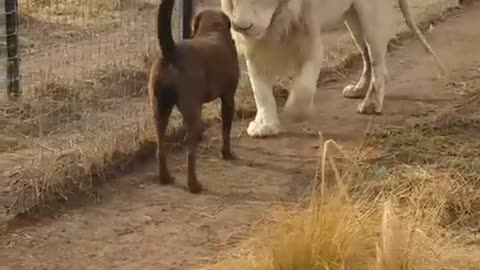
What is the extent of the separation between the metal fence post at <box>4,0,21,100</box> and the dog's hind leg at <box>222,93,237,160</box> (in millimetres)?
1994

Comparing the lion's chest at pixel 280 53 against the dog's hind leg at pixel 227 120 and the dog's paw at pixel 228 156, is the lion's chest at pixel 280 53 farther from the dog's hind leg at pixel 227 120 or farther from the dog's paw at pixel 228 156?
the dog's paw at pixel 228 156

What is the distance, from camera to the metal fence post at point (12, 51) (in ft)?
25.7

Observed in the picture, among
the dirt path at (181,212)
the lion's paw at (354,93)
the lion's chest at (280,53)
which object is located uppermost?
the lion's chest at (280,53)

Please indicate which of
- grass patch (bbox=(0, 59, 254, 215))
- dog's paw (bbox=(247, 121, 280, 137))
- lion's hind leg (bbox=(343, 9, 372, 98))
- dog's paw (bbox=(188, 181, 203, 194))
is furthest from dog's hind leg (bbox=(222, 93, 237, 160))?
lion's hind leg (bbox=(343, 9, 372, 98))

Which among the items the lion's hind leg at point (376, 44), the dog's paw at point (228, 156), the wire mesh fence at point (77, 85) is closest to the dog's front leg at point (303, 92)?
the dog's paw at point (228, 156)

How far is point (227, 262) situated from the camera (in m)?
4.57

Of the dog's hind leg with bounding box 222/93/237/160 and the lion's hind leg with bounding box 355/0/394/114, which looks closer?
the dog's hind leg with bounding box 222/93/237/160

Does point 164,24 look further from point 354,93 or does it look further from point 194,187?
point 354,93

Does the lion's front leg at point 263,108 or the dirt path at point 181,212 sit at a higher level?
the lion's front leg at point 263,108

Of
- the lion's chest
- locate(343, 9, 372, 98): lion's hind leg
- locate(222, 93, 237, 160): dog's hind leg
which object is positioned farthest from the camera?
locate(343, 9, 372, 98): lion's hind leg

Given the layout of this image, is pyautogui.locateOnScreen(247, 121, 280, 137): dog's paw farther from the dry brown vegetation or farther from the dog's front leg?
the dry brown vegetation

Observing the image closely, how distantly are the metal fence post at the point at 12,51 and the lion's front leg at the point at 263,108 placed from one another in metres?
1.82

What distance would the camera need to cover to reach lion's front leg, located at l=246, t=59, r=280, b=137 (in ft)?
23.2

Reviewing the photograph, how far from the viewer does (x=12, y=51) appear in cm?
795
